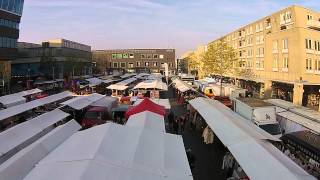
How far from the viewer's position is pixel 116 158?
10.3 metres

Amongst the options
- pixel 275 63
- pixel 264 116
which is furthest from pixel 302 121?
pixel 275 63

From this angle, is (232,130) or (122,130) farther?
(232,130)

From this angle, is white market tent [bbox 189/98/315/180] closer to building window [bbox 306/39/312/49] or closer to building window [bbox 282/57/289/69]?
building window [bbox 306/39/312/49]

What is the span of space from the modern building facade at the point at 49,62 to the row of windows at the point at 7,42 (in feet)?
66.4

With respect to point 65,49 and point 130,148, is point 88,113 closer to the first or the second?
point 130,148

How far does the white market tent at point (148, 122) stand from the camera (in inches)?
689

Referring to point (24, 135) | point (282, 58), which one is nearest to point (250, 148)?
point (24, 135)

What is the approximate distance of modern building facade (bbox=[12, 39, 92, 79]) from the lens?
3644 inches

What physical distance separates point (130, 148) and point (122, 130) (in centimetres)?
197

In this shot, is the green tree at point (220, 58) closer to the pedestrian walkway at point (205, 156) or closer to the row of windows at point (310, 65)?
the row of windows at point (310, 65)

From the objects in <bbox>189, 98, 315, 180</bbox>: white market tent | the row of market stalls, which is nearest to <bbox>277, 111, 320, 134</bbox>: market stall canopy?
<bbox>189, 98, 315, 180</bbox>: white market tent

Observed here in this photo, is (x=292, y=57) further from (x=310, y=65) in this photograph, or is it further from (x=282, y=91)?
(x=282, y=91)

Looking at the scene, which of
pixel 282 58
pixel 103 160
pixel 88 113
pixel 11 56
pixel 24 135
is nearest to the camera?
pixel 103 160

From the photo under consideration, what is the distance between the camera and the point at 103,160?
9805 millimetres
